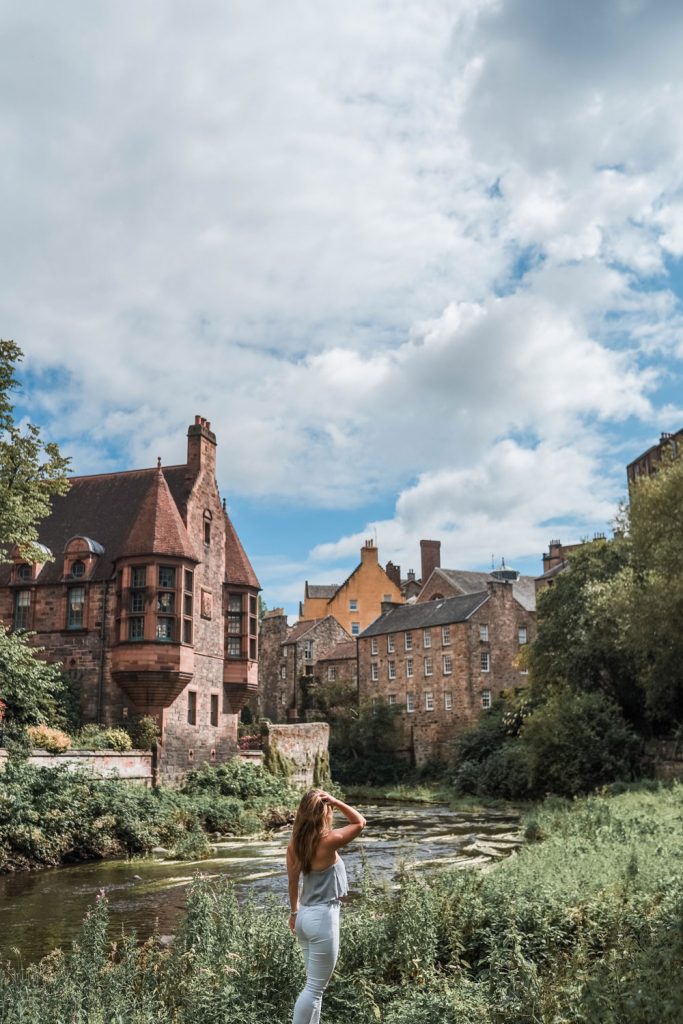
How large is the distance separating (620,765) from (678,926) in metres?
25.7

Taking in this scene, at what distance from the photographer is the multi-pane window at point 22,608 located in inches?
1272

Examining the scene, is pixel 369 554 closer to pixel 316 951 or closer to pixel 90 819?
pixel 90 819

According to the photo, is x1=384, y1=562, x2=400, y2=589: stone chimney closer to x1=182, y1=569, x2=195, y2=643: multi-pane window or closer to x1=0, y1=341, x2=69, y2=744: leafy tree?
x1=182, y1=569, x2=195, y2=643: multi-pane window

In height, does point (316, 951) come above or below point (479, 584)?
below

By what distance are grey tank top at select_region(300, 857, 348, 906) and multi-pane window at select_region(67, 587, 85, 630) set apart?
26.5m

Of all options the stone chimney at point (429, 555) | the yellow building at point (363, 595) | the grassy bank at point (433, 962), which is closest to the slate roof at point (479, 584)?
the stone chimney at point (429, 555)

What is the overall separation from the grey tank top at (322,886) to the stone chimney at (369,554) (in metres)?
65.1

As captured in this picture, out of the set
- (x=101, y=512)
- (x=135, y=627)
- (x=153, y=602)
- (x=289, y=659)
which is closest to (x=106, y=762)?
(x=135, y=627)

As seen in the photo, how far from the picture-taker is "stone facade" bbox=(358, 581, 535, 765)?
5409 cm

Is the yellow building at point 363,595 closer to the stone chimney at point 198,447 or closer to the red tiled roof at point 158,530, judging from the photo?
the stone chimney at point 198,447

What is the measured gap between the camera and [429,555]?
232 ft

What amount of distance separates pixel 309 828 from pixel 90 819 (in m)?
18.2

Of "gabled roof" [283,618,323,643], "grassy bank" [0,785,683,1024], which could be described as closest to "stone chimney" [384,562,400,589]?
"gabled roof" [283,618,323,643]

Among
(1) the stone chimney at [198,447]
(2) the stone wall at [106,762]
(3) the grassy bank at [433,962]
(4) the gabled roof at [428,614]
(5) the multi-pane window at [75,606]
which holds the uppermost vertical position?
(1) the stone chimney at [198,447]
